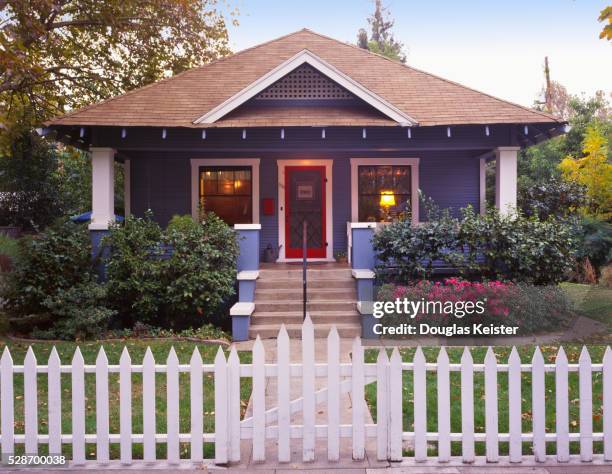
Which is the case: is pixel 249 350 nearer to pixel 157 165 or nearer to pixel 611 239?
pixel 157 165

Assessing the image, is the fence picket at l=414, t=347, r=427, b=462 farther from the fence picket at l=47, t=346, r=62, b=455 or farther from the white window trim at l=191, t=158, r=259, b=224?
the white window trim at l=191, t=158, r=259, b=224

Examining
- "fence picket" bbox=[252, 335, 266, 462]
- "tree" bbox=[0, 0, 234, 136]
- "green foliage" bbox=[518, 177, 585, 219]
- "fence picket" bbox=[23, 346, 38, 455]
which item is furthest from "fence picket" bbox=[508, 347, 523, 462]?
"tree" bbox=[0, 0, 234, 136]

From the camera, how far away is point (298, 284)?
36.3 feet

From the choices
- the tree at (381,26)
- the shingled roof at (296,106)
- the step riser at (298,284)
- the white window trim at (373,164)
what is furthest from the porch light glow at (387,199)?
the tree at (381,26)

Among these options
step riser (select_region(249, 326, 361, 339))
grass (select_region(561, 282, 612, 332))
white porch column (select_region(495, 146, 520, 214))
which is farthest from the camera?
white porch column (select_region(495, 146, 520, 214))

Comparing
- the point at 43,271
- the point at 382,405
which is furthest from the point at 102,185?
the point at 382,405

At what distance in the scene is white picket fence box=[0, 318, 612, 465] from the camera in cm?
429

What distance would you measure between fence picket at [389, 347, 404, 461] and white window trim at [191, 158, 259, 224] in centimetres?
997

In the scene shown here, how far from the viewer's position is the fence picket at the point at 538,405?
4.29m

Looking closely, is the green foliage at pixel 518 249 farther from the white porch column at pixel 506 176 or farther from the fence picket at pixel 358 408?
the fence picket at pixel 358 408

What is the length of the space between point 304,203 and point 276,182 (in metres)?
0.89

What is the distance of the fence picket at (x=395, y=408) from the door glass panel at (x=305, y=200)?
393 inches

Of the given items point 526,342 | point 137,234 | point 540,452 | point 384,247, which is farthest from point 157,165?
→ point 540,452

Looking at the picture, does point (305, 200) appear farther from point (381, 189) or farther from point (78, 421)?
point (78, 421)
